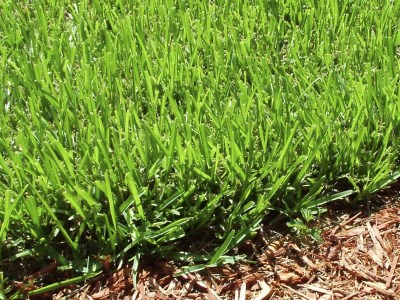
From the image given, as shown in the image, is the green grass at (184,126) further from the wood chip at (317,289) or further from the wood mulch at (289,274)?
the wood chip at (317,289)

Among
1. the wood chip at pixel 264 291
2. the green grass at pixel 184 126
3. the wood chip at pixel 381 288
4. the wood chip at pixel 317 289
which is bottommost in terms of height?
the wood chip at pixel 381 288

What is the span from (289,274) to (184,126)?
599mm

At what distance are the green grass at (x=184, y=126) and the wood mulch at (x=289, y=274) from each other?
0.20 feet

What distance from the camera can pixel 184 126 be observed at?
210cm

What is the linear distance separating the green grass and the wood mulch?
0.06m

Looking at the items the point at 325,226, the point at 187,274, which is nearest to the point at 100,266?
the point at 187,274

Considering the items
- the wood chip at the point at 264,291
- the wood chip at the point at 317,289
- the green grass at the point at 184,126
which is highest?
the green grass at the point at 184,126

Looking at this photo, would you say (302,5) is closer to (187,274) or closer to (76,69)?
(76,69)

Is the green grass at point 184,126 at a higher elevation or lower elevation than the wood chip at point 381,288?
higher

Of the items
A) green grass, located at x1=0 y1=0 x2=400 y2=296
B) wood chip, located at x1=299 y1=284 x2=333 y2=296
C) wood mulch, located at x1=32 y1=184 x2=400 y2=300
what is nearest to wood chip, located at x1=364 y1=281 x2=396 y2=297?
wood mulch, located at x1=32 y1=184 x2=400 y2=300

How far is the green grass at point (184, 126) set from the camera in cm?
193

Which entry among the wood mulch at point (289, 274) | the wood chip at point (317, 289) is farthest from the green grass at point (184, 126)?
the wood chip at point (317, 289)

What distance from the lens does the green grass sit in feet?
6.34

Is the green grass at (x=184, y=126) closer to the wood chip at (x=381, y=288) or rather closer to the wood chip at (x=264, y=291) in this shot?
the wood chip at (x=264, y=291)
